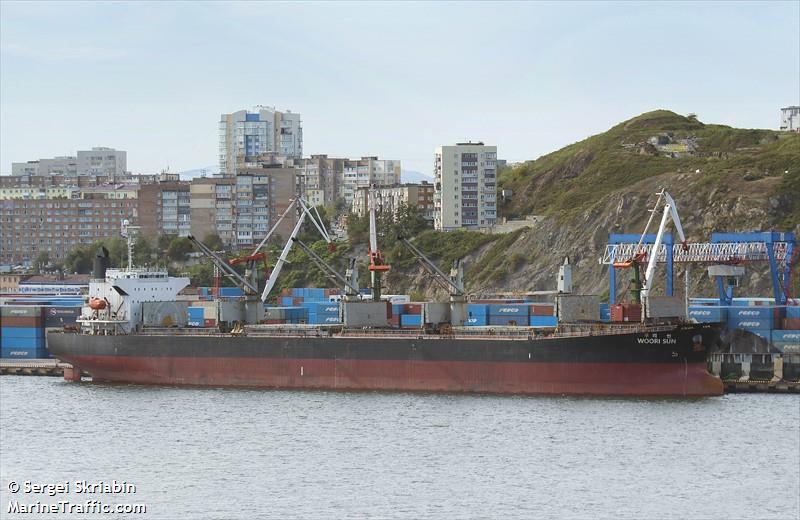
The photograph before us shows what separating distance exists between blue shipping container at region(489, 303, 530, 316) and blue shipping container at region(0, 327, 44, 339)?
21.6m

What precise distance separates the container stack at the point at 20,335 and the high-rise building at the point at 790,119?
79279mm

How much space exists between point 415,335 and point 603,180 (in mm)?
58338

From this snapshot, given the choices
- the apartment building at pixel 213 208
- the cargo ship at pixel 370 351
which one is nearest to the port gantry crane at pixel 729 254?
the cargo ship at pixel 370 351

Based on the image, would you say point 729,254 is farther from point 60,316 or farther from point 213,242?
point 213,242

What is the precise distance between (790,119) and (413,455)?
106m

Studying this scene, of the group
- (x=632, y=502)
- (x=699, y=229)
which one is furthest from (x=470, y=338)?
(x=699, y=229)

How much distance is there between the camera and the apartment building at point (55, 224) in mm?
144500

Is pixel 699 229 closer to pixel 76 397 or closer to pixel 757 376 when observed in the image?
pixel 757 376

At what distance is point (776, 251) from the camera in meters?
63.0

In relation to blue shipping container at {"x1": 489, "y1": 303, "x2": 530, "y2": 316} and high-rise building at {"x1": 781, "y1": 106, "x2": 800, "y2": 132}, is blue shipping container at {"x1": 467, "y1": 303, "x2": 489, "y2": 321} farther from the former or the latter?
high-rise building at {"x1": 781, "y1": 106, "x2": 800, "y2": 132}

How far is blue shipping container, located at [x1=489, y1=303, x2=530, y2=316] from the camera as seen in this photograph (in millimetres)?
55531

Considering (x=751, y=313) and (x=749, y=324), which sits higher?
(x=751, y=313)

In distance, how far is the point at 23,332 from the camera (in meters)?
64.8

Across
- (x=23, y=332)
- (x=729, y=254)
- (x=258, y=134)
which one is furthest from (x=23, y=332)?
(x=258, y=134)
